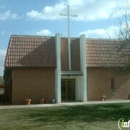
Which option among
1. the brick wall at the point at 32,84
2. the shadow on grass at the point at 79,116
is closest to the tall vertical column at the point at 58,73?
the brick wall at the point at 32,84

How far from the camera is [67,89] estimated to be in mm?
26594

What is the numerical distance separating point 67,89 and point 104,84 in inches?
150

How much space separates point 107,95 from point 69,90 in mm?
3917

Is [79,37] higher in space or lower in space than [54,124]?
higher

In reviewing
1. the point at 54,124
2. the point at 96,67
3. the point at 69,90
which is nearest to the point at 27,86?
the point at 69,90

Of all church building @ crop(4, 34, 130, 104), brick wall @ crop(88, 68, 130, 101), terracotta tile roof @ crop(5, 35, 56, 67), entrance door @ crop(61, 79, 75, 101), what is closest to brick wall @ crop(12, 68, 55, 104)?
church building @ crop(4, 34, 130, 104)

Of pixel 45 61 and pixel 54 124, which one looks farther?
pixel 45 61

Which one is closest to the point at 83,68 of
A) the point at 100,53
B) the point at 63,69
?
the point at 63,69

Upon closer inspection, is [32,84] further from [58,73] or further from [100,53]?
[100,53]

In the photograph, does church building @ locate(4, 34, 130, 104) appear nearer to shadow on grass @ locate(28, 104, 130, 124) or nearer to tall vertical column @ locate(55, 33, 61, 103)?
tall vertical column @ locate(55, 33, 61, 103)

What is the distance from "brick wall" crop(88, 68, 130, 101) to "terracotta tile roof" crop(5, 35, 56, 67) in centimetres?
449

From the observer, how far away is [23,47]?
80.8 ft

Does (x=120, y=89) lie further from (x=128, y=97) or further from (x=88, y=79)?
(x=88, y=79)

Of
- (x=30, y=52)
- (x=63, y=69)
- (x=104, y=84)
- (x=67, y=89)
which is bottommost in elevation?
(x=67, y=89)
